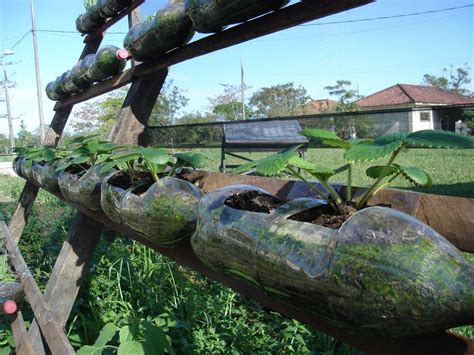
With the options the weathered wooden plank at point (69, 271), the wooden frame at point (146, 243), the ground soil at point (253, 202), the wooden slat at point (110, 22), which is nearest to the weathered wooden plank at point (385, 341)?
the wooden frame at point (146, 243)

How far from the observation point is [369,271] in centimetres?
49

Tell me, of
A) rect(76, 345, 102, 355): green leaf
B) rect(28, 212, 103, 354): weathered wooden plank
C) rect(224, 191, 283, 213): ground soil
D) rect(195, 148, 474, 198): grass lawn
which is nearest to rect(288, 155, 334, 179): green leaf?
rect(224, 191, 283, 213): ground soil

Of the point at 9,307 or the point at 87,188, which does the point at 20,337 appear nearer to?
the point at 9,307

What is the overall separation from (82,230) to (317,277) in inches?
61.1

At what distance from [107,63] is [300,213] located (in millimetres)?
1747

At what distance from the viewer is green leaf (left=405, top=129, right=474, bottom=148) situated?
0.50m

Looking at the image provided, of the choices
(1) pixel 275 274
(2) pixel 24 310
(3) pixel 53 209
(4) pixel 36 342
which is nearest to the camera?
(1) pixel 275 274

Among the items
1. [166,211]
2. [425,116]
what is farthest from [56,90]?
[425,116]

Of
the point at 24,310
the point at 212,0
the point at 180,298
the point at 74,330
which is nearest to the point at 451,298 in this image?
the point at 212,0

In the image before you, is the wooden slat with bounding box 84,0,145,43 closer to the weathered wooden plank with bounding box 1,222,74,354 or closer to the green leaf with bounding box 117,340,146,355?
the weathered wooden plank with bounding box 1,222,74,354

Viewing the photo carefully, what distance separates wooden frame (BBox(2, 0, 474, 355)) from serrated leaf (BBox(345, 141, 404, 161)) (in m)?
0.17

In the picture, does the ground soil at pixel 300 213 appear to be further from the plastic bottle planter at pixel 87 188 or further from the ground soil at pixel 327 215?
the plastic bottle planter at pixel 87 188

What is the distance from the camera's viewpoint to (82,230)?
187 centimetres

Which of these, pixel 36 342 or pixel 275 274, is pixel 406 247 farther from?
pixel 36 342
